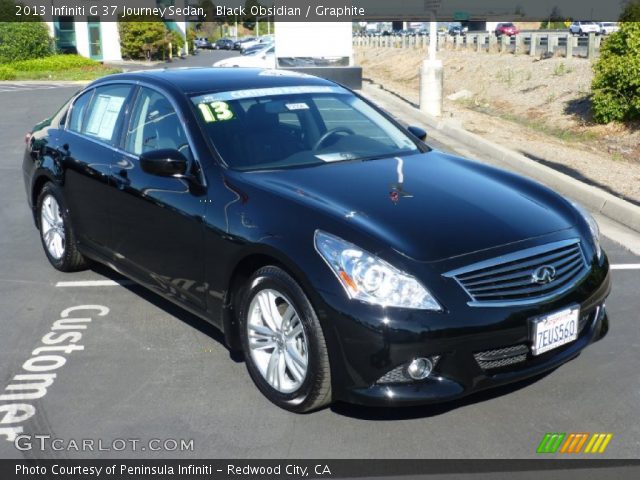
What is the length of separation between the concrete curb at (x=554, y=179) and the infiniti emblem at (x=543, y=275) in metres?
4.17

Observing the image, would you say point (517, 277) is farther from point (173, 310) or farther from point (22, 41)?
point (22, 41)

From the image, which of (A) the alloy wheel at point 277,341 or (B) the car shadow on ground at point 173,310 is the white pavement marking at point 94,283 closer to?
(B) the car shadow on ground at point 173,310

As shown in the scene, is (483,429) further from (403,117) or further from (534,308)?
(403,117)

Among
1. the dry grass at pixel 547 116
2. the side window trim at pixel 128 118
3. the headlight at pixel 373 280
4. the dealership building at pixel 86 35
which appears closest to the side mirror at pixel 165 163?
the side window trim at pixel 128 118

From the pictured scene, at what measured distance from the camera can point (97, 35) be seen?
180 ft

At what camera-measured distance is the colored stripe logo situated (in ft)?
12.7

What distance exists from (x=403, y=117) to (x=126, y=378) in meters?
13.8

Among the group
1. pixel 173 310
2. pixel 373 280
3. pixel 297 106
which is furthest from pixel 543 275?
pixel 173 310

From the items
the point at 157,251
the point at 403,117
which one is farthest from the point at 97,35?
the point at 157,251

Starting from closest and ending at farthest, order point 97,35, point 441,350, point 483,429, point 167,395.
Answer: point 441,350, point 483,429, point 167,395, point 97,35

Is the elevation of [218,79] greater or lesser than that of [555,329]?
greater

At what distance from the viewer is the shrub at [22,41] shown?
43188mm

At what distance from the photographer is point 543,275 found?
13.2 feet

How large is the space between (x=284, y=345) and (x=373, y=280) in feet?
2.23
